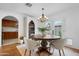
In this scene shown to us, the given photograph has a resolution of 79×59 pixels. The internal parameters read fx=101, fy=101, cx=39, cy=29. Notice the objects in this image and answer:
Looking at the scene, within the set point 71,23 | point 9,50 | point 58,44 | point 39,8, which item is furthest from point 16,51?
point 71,23

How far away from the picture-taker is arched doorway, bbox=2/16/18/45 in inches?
70.1

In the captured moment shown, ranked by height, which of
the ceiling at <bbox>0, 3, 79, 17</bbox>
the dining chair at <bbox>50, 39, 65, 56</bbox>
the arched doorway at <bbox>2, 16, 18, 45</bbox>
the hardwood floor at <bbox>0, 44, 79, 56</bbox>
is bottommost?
the hardwood floor at <bbox>0, 44, 79, 56</bbox>

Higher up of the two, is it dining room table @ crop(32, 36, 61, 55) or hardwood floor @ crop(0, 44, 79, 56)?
dining room table @ crop(32, 36, 61, 55)

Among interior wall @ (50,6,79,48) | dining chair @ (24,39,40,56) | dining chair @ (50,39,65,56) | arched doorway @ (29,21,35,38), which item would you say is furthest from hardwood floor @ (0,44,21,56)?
interior wall @ (50,6,79,48)

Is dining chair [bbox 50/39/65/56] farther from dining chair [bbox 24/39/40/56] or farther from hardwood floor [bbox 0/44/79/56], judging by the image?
dining chair [bbox 24/39/40/56]

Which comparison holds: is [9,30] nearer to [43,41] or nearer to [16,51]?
[16,51]

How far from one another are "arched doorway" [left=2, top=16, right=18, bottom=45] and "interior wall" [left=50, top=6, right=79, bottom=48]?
0.68m

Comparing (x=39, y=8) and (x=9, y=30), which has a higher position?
(x=39, y=8)

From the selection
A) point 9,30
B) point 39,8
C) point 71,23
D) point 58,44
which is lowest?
point 58,44

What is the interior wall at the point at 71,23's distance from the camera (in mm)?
1783

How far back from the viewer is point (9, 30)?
5.93 feet

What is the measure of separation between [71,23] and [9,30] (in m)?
1.11

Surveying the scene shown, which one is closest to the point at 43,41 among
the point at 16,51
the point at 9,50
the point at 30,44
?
the point at 30,44

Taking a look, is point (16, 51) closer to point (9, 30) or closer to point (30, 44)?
point (30, 44)
